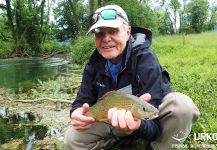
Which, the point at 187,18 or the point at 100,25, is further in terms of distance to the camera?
the point at 187,18

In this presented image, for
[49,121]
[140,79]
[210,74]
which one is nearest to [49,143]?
[49,121]

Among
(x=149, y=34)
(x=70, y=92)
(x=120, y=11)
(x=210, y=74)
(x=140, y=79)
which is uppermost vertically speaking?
(x=120, y=11)

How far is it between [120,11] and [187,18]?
63683 millimetres

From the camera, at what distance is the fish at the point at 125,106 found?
8.86ft

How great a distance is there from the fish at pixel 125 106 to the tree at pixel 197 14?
2358 inches

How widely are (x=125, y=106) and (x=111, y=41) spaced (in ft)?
3.01

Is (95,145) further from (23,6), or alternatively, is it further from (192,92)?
(23,6)

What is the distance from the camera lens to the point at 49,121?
6.50m

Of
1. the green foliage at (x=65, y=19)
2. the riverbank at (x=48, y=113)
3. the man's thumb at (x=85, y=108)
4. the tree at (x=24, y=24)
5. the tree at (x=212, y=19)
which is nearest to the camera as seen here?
the man's thumb at (x=85, y=108)

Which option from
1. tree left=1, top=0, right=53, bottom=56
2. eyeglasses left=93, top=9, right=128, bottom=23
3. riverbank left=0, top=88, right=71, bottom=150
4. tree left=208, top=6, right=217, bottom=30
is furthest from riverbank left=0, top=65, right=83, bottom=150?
tree left=208, top=6, right=217, bottom=30

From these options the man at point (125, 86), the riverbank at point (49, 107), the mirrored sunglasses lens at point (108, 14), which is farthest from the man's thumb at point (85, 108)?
the riverbank at point (49, 107)

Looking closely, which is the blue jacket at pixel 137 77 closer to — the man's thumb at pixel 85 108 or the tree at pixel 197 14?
the man's thumb at pixel 85 108

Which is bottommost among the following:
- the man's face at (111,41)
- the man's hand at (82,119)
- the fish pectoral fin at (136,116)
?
the man's hand at (82,119)

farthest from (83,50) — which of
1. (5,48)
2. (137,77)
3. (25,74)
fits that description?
(5,48)
